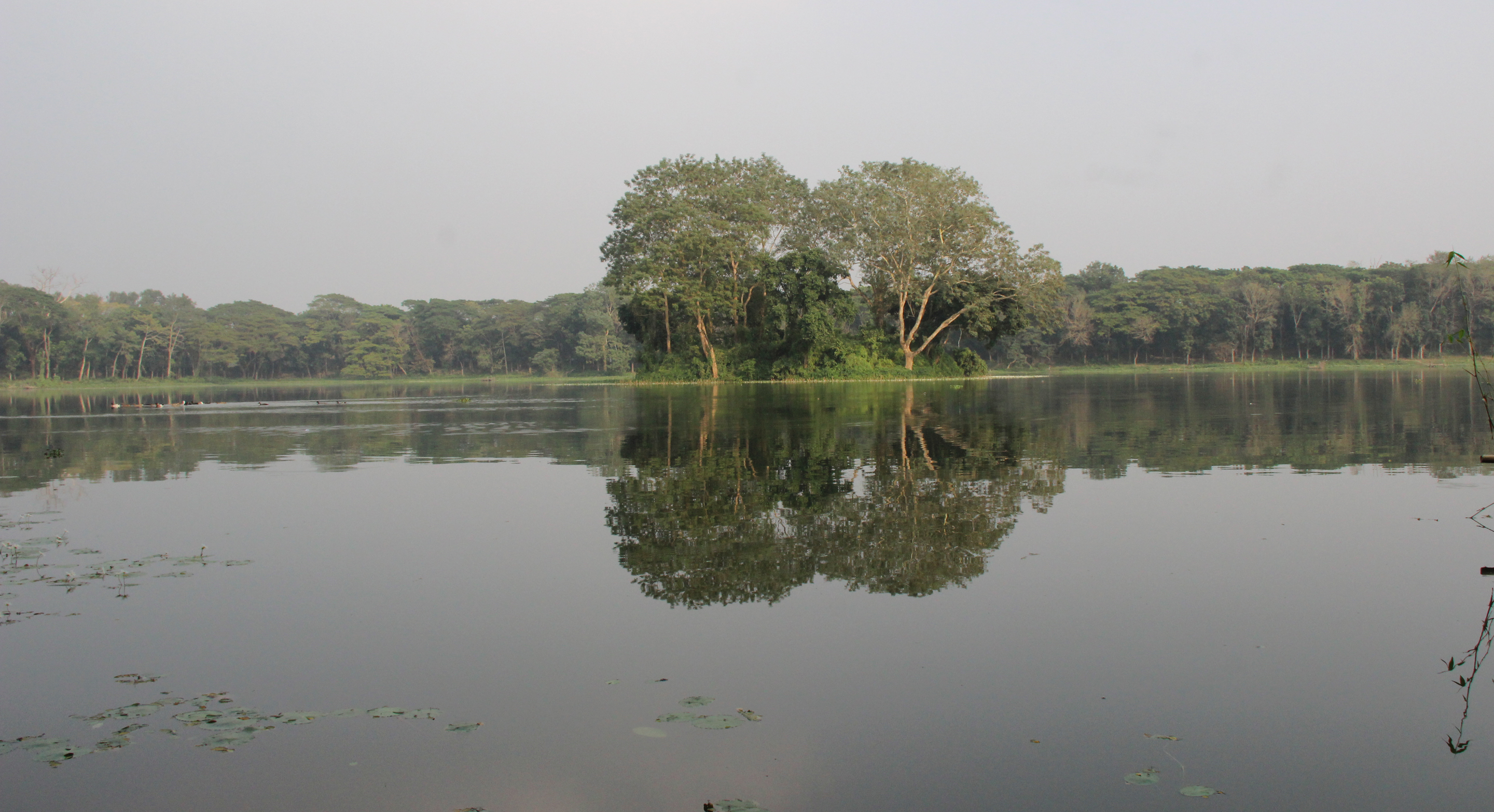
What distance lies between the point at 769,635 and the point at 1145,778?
2.29m

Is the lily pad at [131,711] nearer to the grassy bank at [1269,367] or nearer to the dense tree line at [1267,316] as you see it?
the grassy bank at [1269,367]

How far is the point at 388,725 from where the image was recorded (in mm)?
4352

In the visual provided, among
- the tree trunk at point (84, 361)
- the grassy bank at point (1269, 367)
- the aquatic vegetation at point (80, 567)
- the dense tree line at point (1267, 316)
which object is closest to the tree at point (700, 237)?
the grassy bank at point (1269, 367)

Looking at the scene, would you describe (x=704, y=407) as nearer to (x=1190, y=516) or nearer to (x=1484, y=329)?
(x=1190, y=516)

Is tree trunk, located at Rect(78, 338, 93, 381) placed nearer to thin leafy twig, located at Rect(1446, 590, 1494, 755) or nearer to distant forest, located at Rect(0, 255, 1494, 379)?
distant forest, located at Rect(0, 255, 1494, 379)

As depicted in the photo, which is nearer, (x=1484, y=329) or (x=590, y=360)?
(x=1484, y=329)

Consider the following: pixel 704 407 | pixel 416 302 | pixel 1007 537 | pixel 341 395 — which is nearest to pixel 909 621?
Answer: pixel 1007 537

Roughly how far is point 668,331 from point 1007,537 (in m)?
51.5

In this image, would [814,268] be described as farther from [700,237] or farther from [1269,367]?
[1269,367]

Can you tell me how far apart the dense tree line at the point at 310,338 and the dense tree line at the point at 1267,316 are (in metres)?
46.0

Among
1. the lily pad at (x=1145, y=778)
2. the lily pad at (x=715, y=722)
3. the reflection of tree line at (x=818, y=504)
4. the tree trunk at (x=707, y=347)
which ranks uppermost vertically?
the tree trunk at (x=707, y=347)

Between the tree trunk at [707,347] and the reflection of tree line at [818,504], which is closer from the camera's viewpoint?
the reflection of tree line at [818,504]

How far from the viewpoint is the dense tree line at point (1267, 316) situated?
3275 inches

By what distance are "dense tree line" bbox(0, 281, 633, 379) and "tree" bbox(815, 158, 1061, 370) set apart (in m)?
36.2
